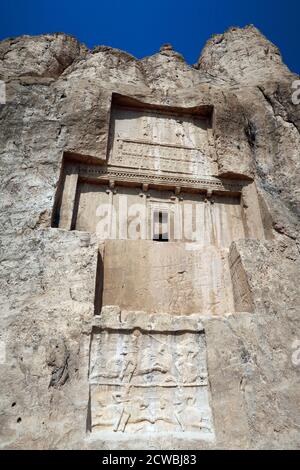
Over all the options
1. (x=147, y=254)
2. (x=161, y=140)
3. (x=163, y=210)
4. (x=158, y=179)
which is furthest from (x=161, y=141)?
(x=147, y=254)

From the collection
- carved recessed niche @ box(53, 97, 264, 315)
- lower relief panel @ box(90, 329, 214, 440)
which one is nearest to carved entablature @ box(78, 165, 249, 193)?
carved recessed niche @ box(53, 97, 264, 315)

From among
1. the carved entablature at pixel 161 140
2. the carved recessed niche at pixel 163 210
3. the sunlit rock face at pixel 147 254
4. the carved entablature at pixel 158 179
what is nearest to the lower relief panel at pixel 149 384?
the sunlit rock face at pixel 147 254

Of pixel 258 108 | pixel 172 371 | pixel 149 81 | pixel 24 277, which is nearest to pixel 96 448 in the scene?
pixel 172 371

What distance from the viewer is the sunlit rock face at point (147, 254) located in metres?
4.25

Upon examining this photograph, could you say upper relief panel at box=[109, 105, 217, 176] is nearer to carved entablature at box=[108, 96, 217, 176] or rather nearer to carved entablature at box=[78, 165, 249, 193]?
carved entablature at box=[108, 96, 217, 176]

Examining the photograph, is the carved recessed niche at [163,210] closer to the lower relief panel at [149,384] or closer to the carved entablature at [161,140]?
the carved entablature at [161,140]

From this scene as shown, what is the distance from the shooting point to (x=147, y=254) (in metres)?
6.01

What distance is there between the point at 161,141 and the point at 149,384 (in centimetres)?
521

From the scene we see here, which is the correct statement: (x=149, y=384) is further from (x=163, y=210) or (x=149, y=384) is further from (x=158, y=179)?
(x=158, y=179)

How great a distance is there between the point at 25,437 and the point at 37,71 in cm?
880

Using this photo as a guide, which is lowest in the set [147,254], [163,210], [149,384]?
[149,384]

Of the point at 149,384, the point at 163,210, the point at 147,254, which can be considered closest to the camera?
the point at 149,384

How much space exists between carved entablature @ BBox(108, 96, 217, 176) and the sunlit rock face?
0.03 meters

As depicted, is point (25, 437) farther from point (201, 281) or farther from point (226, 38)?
point (226, 38)
